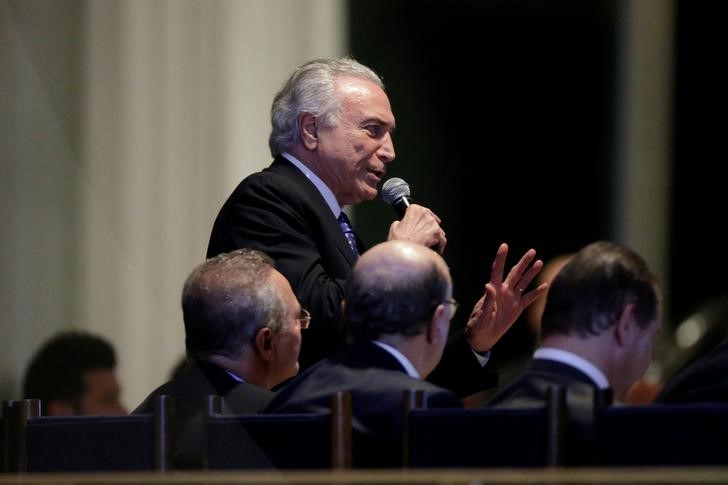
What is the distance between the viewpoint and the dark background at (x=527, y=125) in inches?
126

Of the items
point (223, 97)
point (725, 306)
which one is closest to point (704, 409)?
point (725, 306)

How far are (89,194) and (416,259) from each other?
9.20ft

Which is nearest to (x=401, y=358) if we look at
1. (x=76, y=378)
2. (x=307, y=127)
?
(x=307, y=127)

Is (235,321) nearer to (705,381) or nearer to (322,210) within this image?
(322,210)

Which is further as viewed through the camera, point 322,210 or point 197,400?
point 322,210

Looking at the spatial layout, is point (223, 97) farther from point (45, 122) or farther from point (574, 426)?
point (574, 426)

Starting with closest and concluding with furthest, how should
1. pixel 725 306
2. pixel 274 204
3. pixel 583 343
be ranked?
pixel 583 343 < pixel 274 204 < pixel 725 306

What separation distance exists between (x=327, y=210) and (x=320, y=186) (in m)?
A: 0.09

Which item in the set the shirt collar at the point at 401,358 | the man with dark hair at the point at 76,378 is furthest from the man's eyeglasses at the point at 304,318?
the man with dark hair at the point at 76,378

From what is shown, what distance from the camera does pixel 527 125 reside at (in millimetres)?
4043

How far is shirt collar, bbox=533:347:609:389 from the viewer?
2.51 m

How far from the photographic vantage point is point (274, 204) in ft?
11.1

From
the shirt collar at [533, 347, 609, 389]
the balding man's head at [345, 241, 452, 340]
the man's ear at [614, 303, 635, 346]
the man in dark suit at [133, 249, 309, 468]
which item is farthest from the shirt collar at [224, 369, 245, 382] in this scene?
the man's ear at [614, 303, 635, 346]

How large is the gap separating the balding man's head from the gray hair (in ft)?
3.04
